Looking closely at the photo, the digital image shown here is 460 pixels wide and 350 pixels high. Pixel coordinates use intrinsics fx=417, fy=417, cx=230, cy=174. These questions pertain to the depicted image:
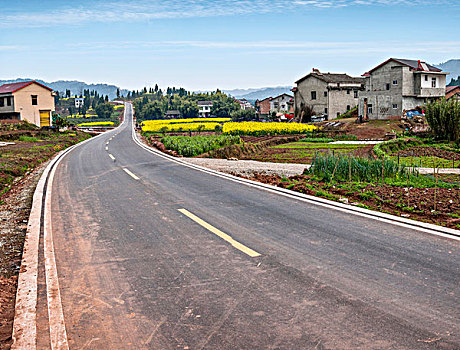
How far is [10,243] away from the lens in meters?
7.69

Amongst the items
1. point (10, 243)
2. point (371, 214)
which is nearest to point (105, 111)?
point (10, 243)

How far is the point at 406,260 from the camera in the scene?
19.8 ft

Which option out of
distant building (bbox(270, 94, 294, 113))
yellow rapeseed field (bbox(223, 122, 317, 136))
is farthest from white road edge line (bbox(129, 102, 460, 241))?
distant building (bbox(270, 94, 294, 113))

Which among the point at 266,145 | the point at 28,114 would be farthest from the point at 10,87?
the point at 266,145

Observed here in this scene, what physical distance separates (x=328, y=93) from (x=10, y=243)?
63191 millimetres

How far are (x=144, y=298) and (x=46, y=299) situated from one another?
123 centimetres

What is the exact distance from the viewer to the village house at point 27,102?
195 ft

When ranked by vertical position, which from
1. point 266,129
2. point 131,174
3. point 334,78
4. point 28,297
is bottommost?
point 28,297

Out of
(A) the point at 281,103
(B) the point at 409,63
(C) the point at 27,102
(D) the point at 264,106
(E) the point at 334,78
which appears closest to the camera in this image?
(B) the point at 409,63

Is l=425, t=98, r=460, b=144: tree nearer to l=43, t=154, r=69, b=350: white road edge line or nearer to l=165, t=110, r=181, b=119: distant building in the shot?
l=43, t=154, r=69, b=350: white road edge line

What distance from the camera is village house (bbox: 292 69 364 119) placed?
66438 millimetres

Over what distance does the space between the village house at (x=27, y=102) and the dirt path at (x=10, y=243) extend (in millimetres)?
50937

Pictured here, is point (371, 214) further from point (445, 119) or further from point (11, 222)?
point (445, 119)

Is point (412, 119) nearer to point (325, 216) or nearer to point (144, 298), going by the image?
point (325, 216)
